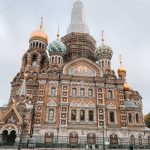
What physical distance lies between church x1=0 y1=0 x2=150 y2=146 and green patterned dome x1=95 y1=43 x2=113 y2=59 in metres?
0.19

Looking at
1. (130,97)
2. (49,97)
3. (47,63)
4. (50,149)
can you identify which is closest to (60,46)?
(47,63)

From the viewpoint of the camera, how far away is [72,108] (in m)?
35.4

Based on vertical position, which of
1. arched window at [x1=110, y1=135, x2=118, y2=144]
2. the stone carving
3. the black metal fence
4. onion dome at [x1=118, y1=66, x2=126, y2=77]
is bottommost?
the black metal fence

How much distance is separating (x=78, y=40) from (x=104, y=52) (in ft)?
24.8

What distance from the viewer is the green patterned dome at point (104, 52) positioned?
43312 mm

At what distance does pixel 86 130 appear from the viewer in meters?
34.0

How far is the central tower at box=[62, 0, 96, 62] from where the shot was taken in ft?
155

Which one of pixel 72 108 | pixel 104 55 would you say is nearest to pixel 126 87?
pixel 104 55

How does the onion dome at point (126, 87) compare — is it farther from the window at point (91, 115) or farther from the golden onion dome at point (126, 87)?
the window at point (91, 115)

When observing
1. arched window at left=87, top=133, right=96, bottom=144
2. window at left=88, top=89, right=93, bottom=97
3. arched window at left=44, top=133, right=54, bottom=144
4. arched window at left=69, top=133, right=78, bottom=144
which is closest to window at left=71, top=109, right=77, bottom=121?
arched window at left=69, top=133, right=78, bottom=144

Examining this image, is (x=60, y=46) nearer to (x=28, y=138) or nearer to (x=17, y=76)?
(x=17, y=76)

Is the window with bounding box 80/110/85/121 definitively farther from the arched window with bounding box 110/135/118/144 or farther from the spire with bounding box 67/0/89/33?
the spire with bounding box 67/0/89/33

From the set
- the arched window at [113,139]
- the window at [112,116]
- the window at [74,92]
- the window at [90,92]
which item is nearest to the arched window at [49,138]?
the window at [74,92]

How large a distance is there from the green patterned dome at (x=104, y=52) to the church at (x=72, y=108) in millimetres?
188
